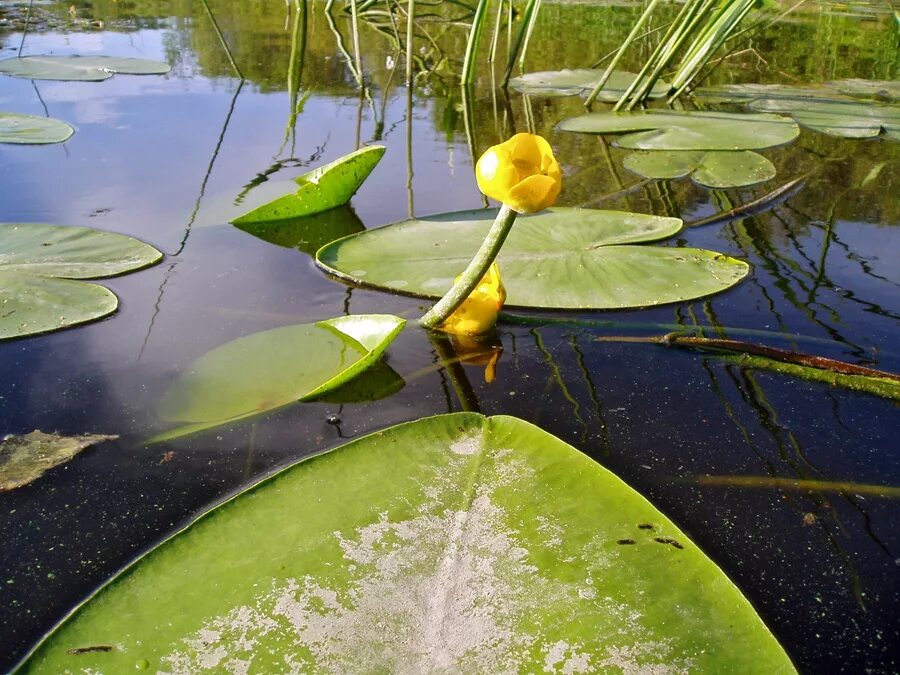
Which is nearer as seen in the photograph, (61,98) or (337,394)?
(337,394)

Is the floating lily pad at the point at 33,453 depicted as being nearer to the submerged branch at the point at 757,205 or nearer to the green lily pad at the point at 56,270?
the green lily pad at the point at 56,270

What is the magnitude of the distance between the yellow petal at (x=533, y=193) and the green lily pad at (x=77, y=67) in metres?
2.96

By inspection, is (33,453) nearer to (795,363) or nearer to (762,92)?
(795,363)

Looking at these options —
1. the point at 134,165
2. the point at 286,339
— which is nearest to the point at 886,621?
the point at 286,339

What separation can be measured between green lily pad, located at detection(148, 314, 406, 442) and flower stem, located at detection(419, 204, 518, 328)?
0.12m

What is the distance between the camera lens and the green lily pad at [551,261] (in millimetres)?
1394

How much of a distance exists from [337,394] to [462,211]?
77cm

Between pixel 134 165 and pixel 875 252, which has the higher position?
pixel 134 165

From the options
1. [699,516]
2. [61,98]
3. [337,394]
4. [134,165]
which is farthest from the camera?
[61,98]

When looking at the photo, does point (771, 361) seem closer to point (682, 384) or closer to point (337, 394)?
point (682, 384)

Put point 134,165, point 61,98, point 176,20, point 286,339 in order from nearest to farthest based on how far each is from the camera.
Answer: point 286,339 < point 134,165 < point 61,98 < point 176,20

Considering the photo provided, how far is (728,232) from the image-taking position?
1809mm

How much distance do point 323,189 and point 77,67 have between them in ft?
7.82

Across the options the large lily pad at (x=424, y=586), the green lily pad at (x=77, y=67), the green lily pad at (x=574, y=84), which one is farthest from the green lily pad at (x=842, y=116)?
the green lily pad at (x=77, y=67)
